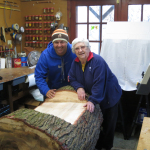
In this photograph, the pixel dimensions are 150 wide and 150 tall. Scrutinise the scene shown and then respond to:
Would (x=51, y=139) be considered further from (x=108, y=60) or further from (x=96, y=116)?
(x=108, y=60)

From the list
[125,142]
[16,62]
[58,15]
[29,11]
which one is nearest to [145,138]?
[125,142]

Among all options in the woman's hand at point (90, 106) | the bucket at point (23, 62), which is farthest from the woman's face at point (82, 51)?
the bucket at point (23, 62)

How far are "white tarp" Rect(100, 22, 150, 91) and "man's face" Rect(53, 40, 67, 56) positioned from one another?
87 cm

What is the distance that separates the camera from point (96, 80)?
1.78m

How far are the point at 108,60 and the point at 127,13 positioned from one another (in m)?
1.55

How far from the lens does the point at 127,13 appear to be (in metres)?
3.77

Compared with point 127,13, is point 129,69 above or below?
below

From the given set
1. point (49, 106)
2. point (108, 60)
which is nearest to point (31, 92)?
point (108, 60)

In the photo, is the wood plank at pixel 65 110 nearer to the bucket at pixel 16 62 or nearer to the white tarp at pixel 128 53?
the white tarp at pixel 128 53

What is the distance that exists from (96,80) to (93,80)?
0.05m

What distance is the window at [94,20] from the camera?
3.90m

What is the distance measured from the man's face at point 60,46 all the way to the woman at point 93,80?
0.28 meters

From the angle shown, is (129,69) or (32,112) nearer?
(32,112)

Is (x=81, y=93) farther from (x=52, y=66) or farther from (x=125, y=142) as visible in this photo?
(x=125, y=142)
